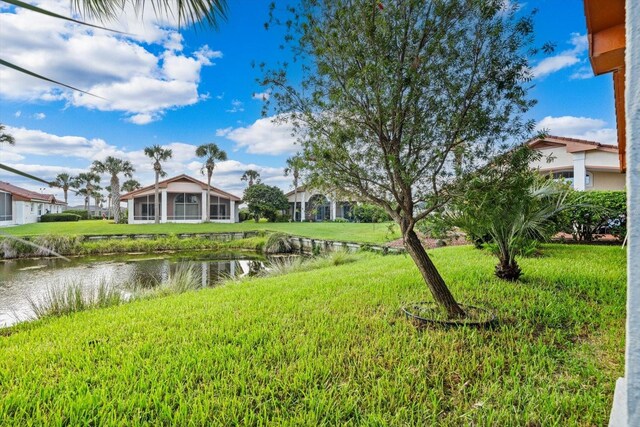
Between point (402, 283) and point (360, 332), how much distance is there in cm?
217

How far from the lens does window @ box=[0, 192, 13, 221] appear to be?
28.0 meters

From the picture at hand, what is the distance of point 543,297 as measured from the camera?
437cm

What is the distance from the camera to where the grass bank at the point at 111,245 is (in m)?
15.1

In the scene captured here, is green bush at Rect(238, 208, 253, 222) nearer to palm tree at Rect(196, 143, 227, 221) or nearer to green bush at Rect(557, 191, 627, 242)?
palm tree at Rect(196, 143, 227, 221)

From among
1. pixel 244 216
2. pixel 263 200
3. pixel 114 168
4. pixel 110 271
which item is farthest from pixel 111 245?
pixel 114 168

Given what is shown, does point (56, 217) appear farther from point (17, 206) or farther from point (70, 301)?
point (70, 301)

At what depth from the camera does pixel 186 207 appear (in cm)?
3331

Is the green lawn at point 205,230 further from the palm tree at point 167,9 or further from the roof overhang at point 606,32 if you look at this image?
the palm tree at point 167,9

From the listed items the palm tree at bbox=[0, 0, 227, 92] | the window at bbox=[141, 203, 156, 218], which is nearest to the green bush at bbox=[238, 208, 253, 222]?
the window at bbox=[141, 203, 156, 218]

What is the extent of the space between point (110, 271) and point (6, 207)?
2555cm

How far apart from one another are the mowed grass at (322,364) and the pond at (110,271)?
4.27 m

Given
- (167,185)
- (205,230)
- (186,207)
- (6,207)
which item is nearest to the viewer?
(205,230)

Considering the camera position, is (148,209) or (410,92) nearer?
(410,92)

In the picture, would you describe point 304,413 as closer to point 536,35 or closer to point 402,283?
point 402,283
